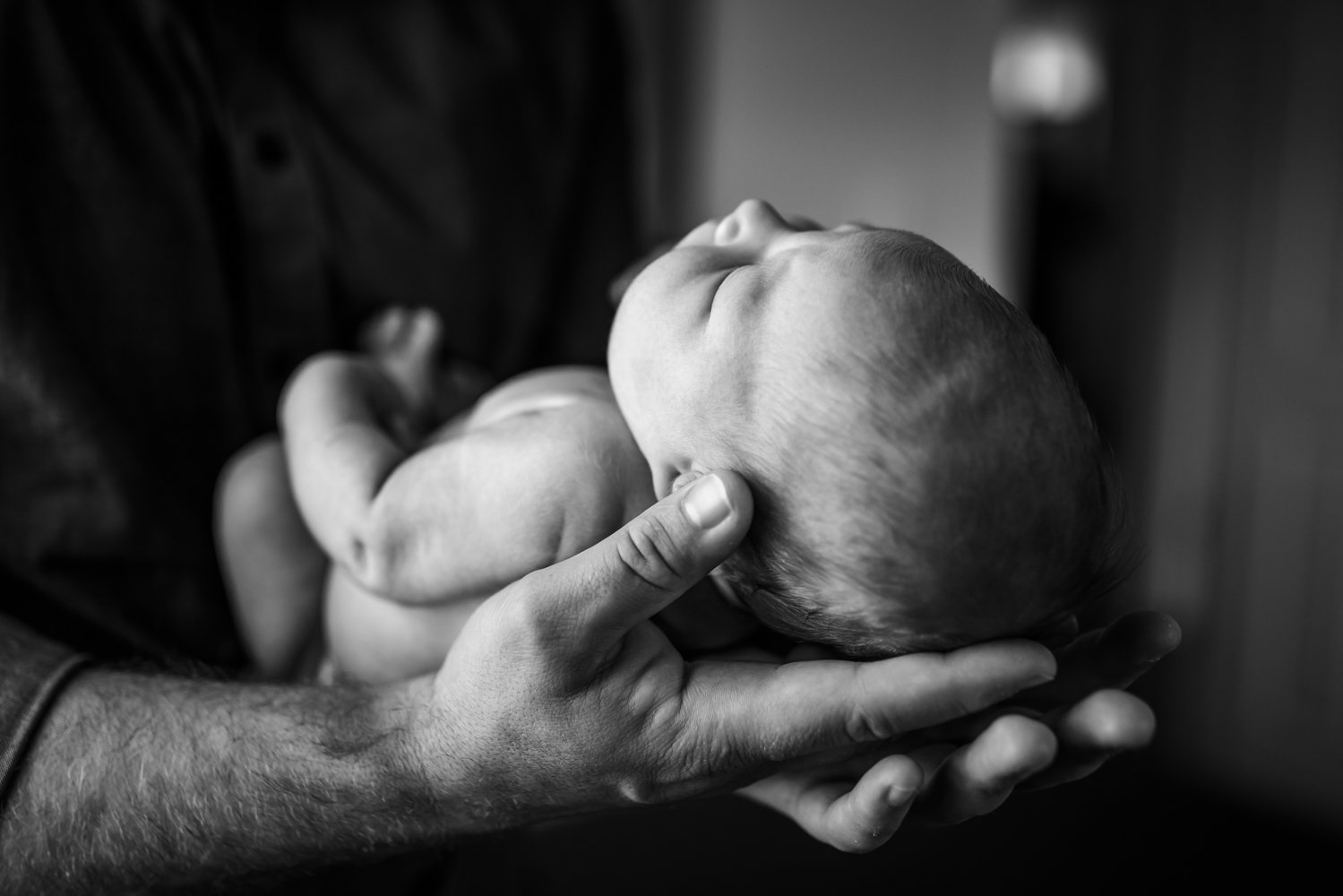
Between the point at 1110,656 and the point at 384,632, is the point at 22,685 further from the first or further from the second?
the point at 1110,656

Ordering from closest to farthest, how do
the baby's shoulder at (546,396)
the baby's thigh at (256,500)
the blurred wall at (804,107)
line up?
the baby's shoulder at (546,396), the baby's thigh at (256,500), the blurred wall at (804,107)

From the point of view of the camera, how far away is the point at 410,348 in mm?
1199

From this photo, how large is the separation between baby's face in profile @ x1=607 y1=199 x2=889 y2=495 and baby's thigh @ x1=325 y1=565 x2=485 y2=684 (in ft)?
0.83

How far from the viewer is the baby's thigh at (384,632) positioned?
0.90 m

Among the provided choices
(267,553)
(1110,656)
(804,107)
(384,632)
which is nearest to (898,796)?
(1110,656)

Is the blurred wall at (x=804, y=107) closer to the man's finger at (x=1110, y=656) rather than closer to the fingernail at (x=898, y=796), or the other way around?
the man's finger at (x=1110, y=656)

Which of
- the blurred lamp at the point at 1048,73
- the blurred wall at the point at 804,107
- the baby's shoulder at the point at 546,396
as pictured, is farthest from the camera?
the blurred wall at the point at 804,107

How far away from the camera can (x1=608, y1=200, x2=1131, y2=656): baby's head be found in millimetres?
642

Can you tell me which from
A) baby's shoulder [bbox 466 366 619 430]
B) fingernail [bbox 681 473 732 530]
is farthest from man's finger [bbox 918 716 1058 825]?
baby's shoulder [bbox 466 366 619 430]

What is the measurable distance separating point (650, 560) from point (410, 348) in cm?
64

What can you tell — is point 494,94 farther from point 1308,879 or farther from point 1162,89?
point 1162,89

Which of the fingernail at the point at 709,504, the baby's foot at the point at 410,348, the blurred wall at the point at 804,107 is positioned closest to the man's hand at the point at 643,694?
the fingernail at the point at 709,504

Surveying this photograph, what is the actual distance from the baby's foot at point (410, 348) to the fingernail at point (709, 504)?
1.83ft

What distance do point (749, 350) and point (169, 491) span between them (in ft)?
2.35
